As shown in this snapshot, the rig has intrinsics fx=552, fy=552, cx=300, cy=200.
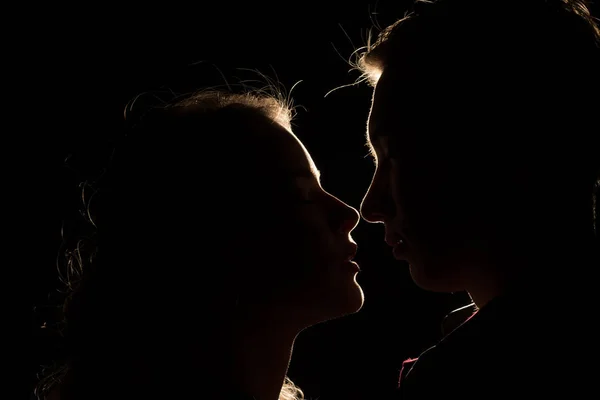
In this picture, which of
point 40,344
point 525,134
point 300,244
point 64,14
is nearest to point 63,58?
point 64,14

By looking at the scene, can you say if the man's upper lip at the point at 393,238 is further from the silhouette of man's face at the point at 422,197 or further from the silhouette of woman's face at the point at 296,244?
the silhouette of woman's face at the point at 296,244

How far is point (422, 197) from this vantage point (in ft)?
2.40

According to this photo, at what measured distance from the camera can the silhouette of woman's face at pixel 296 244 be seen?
85cm

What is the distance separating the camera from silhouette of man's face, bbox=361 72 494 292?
0.72 meters

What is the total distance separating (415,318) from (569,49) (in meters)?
1.07

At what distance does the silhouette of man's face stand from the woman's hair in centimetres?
23

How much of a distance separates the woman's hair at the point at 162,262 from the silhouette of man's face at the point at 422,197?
0.23 m

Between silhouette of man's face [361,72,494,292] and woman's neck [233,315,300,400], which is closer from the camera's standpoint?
silhouette of man's face [361,72,494,292]

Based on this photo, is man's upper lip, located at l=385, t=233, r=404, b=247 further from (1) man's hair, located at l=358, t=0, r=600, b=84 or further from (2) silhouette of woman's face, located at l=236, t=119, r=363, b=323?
(1) man's hair, located at l=358, t=0, r=600, b=84

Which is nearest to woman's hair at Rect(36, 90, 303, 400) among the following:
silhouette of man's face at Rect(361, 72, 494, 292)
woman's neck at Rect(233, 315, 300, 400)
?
woman's neck at Rect(233, 315, 300, 400)

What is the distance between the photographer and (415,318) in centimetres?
163

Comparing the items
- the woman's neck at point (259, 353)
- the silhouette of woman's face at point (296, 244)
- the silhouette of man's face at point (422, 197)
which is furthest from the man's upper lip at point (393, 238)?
the woman's neck at point (259, 353)

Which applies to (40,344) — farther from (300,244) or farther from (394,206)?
(394,206)

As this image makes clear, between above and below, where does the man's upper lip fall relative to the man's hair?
below
